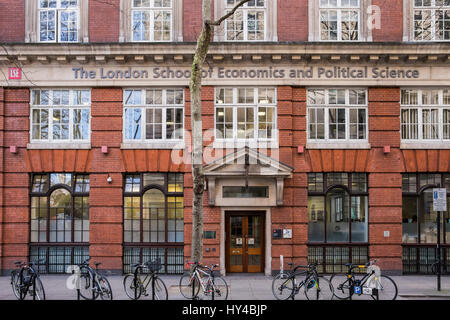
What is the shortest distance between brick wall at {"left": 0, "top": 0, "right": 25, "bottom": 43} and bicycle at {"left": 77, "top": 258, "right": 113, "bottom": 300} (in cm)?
977

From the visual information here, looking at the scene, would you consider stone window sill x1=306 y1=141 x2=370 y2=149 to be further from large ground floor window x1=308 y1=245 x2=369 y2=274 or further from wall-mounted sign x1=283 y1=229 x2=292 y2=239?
large ground floor window x1=308 y1=245 x2=369 y2=274

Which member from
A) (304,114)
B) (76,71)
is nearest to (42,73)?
(76,71)

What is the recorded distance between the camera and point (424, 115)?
54.9ft

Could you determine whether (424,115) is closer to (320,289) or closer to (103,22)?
(320,289)

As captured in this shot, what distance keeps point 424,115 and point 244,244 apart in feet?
27.3

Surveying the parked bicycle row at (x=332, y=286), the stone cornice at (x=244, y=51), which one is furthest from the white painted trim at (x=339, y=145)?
the parked bicycle row at (x=332, y=286)

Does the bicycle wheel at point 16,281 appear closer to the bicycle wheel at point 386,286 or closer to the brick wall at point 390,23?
the bicycle wheel at point 386,286

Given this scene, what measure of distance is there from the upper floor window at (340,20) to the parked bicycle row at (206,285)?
907cm

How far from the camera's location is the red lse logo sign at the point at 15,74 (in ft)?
53.9

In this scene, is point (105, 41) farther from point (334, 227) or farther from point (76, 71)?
point (334, 227)

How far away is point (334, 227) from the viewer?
16.5 metres

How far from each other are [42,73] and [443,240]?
52.9 feet

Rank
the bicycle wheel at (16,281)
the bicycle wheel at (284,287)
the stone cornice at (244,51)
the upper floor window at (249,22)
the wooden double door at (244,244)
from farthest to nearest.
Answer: the upper floor window at (249,22)
the wooden double door at (244,244)
the stone cornice at (244,51)
the bicycle wheel at (16,281)
the bicycle wheel at (284,287)

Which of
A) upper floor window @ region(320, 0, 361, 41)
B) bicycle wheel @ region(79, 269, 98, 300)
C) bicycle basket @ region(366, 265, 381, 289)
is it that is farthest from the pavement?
upper floor window @ region(320, 0, 361, 41)
